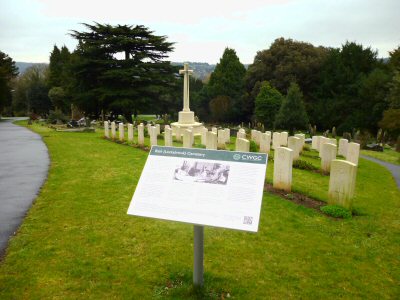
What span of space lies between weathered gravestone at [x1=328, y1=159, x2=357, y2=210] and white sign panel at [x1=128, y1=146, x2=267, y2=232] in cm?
410

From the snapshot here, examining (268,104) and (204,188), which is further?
(268,104)

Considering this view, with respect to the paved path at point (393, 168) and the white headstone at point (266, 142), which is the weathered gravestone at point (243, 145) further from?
the paved path at point (393, 168)

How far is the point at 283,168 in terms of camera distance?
868 cm

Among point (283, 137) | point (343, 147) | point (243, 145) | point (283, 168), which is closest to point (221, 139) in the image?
point (283, 137)

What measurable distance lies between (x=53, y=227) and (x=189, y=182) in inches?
151

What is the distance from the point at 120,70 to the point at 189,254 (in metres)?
29.8

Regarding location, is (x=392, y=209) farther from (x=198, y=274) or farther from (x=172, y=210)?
(x=172, y=210)

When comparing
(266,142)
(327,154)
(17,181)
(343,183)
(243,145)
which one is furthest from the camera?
(266,142)

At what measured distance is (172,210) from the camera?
3.96 m

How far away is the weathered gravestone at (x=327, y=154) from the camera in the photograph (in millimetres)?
10484

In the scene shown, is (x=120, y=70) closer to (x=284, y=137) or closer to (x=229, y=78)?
(x=229, y=78)

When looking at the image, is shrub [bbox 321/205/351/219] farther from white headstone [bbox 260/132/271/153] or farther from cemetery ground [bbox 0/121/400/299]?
white headstone [bbox 260/132/271/153]

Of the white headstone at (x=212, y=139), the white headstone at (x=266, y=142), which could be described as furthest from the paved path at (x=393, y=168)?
the white headstone at (x=212, y=139)

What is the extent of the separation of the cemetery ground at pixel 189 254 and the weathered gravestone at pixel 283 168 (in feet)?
1.65
